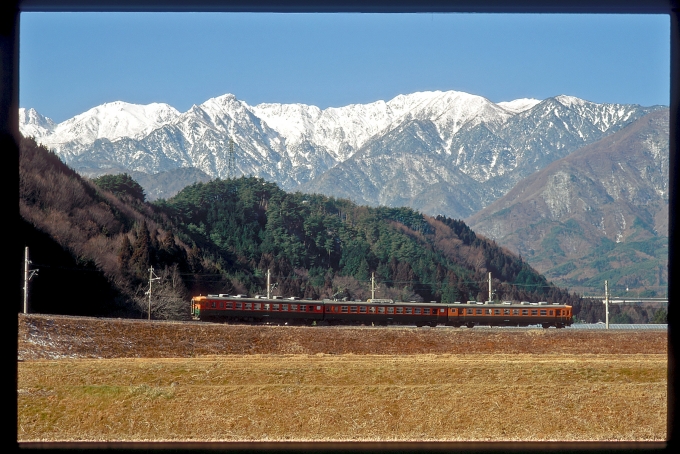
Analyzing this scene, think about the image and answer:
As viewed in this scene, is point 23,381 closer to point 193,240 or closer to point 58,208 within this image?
point 58,208

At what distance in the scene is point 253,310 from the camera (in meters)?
40.2

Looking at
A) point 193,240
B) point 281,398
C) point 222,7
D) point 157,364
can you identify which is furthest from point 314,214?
point 222,7

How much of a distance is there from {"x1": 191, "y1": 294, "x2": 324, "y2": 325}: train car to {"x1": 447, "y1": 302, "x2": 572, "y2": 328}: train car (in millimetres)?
7816

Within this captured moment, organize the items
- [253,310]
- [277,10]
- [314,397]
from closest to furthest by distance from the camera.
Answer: [277,10]
[314,397]
[253,310]

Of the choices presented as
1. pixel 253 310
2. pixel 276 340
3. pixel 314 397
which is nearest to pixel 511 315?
pixel 253 310

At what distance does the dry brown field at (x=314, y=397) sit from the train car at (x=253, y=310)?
500 inches

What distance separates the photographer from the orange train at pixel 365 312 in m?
40.3

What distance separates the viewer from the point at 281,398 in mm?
16391

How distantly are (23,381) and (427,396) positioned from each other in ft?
29.3

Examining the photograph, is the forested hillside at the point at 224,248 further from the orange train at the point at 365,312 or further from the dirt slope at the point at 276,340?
the dirt slope at the point at 276,340

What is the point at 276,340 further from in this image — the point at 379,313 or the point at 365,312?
the point at 379,313

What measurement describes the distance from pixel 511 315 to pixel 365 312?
8.11 meters

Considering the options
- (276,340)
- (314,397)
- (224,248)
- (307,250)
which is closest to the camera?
(314,397)

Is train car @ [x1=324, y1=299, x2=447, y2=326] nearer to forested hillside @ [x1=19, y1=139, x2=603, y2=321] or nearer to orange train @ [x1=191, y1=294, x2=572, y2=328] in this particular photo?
orange train @ [x1=191, y1=294, x2=572, y2=328]
